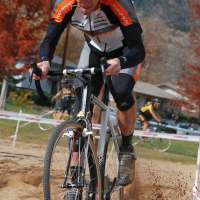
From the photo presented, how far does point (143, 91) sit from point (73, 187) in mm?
74105

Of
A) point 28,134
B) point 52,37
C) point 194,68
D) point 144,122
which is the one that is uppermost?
point 194,68

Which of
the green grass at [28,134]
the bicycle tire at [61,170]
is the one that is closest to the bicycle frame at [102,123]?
the bicycle tire at [61,170]

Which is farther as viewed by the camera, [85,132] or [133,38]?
[133,38]

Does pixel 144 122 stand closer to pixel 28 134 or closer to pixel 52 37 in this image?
pixel 28 134

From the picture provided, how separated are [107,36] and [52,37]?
18.3 inches

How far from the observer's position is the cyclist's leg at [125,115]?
462 cm

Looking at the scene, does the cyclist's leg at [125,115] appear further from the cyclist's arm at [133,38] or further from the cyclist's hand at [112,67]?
the cyclist's hand at [112,67]

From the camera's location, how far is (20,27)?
26.3 meters

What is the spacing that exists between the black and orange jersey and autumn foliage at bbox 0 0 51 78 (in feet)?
72.2

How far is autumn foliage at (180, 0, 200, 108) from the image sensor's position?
24.0m

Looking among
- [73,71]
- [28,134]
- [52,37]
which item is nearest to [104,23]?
[52,37]

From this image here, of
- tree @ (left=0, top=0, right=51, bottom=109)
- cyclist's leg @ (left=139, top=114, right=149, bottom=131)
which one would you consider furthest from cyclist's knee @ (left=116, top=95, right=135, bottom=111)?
tree @ (left=0, top=0, right=51, bottom=109)

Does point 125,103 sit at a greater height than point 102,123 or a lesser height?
greater

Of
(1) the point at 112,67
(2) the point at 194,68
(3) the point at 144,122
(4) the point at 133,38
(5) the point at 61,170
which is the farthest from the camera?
(2) the point at 194,68
